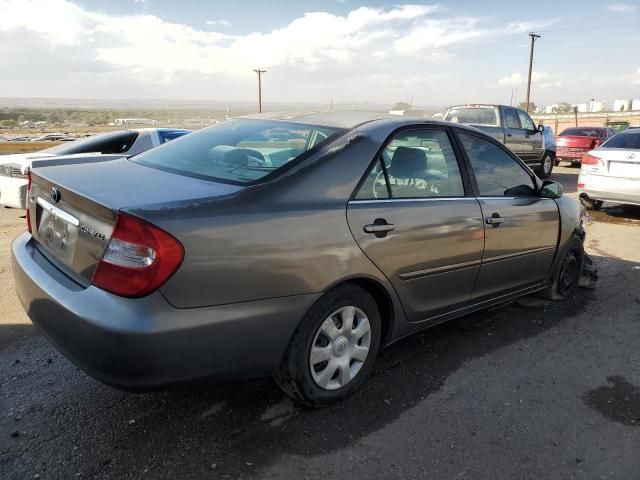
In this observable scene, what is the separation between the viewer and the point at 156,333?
2.07m

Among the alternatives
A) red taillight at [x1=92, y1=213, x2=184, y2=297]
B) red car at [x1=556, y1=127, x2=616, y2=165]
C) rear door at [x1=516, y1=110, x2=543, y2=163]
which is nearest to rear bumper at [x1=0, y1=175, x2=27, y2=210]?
red taillight at [x1=92, y1=213, x2=184, y2=297]

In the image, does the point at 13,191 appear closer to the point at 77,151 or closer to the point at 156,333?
the point at 77,151

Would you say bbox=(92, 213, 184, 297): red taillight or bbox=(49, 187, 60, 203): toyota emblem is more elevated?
bbox=(49, 187, 60, 203): toyota emblem

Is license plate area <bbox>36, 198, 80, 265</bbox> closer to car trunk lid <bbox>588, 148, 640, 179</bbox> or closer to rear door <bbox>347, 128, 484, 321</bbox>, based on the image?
rear door <bbox>347, 128, 484, 321</bbox>

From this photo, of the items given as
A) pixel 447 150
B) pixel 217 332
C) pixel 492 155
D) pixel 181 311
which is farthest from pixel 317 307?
pixel 492 155

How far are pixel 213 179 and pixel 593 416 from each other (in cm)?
242

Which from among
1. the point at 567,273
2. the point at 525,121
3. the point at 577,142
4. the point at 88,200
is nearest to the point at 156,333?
the point at 88,200

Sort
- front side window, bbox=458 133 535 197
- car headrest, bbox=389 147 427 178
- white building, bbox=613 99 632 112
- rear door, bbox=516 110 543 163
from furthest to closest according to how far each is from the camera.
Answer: white building, bbox=613 99 632 112
rear door, bbox=516 110 543 163
front side window, bbox=458 133 535 197
car headrest, bbox=389 147 427 178

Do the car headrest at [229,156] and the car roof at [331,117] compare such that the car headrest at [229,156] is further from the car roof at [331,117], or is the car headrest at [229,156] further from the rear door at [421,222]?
the rear door at [421,222]

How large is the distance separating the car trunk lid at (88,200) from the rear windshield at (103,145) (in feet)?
14.4

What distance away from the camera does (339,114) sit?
3422 mm

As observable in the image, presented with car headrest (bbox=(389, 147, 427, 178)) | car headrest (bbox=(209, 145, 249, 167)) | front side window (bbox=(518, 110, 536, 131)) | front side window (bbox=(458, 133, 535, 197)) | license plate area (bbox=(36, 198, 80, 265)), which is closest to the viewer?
license plate area (bbox=(36, 198, 80, 265))

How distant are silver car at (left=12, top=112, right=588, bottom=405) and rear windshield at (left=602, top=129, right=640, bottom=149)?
564 cm

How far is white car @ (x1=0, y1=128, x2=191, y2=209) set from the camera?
6297 mm
